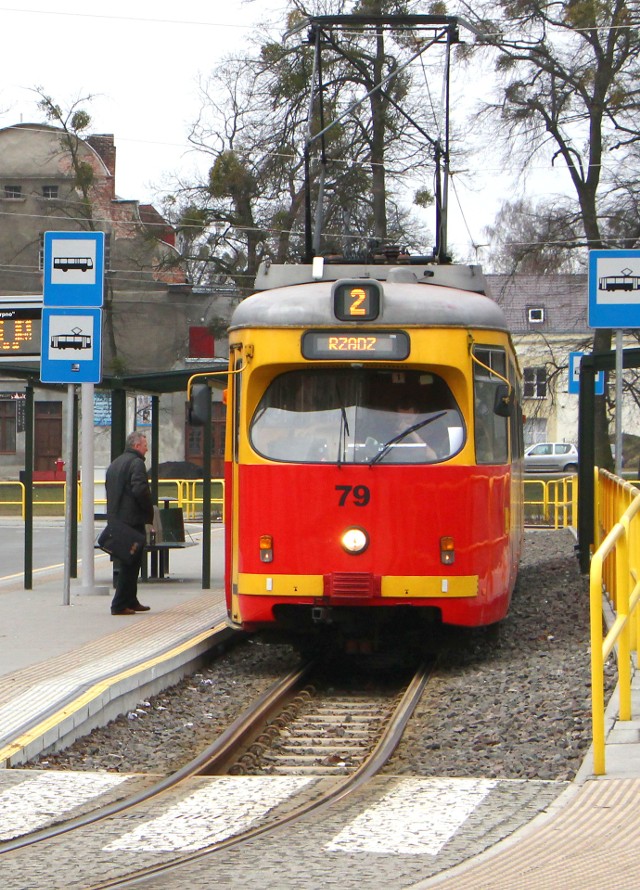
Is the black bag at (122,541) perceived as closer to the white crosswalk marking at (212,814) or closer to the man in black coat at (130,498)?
the man in black coat at (130,498)

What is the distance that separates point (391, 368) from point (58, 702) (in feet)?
12.8

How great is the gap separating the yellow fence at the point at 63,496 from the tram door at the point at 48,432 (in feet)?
70.5

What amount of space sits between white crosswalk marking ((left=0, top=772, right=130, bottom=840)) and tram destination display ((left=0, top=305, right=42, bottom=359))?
10.1 meters

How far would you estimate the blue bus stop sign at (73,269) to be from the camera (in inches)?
575

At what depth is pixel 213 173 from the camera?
41188mm

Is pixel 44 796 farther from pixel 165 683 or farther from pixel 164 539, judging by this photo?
pixel 164 539

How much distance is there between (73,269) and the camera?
14656 mm

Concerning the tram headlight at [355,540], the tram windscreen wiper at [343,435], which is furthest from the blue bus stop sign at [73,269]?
the tram headlight at [355,540]

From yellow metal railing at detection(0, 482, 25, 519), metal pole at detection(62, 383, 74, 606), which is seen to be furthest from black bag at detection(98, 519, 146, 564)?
yellow metal railing at detection(0, 482, 25, 519)

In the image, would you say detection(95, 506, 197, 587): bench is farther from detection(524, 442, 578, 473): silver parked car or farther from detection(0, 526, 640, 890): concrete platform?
detection(524, 442, 578, 473): silver parked car

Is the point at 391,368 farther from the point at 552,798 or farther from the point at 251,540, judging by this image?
the point at 552,798

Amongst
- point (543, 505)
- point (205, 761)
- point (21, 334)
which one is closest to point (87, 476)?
point (21, 334)

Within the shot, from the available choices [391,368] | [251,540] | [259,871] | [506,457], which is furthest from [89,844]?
[506,457]

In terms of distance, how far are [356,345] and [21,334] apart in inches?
294
